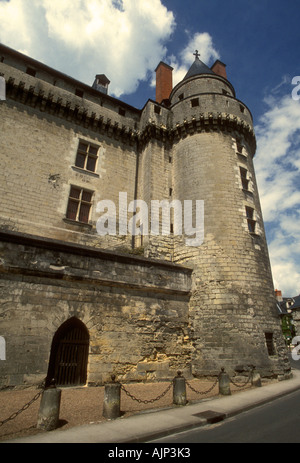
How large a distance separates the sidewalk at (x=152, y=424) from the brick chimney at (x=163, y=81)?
19.1 m

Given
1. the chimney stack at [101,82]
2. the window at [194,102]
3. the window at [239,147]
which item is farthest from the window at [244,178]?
the chimney stack at [101,82]

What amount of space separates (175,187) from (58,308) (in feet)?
30.6

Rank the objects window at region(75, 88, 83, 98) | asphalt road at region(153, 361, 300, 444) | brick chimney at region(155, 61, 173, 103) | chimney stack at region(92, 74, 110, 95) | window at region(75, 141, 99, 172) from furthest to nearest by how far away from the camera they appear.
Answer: chimney stack at region(92, 74, 110, 95) < brick chimney at region(155, 61, 173, 103) < window at region(75, 88, 83, 98) < window at region(75, 141, 99, 172) < asphalt road at region(153, 361, 300, 444)

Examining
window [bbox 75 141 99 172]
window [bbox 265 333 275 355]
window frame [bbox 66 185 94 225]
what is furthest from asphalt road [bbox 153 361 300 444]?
window [bbox 75 141 99 172]

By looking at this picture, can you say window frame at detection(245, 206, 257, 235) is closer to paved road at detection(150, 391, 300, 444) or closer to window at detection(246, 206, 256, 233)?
window at detection(246, 206, 256, 233)

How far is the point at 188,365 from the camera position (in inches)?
403

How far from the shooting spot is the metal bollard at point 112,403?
17.0 ft

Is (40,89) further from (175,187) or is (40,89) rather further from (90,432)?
(90,432)

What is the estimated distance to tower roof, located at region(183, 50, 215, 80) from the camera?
697 inches

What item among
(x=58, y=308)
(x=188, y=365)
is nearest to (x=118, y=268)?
(x=58, y=308)

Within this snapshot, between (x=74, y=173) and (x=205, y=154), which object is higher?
(x=205, y=154)

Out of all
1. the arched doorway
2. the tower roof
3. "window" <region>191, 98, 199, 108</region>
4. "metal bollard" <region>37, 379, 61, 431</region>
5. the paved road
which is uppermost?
the tower roof

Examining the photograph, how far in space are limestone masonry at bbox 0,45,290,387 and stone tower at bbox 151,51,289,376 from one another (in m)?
0.06
